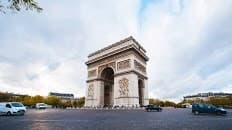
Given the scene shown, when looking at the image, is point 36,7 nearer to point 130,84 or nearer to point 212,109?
point 212,109

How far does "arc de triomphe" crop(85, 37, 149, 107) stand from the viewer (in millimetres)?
40594

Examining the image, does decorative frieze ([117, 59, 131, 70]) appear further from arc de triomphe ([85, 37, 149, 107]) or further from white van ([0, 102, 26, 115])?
white van ([0, 102, 26, 115])

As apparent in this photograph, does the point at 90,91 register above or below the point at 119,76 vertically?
below

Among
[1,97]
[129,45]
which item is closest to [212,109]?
[129,45]

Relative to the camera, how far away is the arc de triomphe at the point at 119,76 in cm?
4059

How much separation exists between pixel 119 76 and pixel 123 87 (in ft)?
9.40

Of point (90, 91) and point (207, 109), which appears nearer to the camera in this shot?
point (207, 109)

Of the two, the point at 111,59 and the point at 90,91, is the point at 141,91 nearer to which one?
the point at 111,59

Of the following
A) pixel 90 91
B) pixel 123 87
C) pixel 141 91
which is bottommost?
pixel 141 91

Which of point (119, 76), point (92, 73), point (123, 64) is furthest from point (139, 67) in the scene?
point (92, 73)

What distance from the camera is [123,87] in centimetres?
4162

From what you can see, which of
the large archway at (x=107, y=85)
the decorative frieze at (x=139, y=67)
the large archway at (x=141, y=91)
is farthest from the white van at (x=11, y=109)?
the large archway at (x=107, y=85)

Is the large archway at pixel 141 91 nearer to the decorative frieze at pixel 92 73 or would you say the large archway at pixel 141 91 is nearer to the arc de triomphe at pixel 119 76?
the arc de triomphe at pixel 119 76

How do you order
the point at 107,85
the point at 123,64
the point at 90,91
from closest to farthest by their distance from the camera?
the point at 123,64 → the point at 90,91 → the point at 107,85
